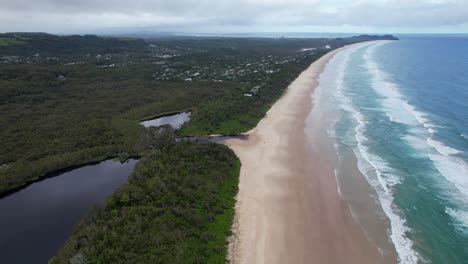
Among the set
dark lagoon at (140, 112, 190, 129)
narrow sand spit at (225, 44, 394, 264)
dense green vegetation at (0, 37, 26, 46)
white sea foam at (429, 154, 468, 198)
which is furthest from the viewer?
dense green vegetation at (0, 37, 26, 46)

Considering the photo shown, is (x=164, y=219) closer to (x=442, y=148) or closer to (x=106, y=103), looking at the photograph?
(x=442, y=148)

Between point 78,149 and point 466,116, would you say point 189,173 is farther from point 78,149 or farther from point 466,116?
point 466,116

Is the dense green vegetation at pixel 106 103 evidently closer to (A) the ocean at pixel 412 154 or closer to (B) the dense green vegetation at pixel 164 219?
(B) the dense green vegetation at pixel 164 219

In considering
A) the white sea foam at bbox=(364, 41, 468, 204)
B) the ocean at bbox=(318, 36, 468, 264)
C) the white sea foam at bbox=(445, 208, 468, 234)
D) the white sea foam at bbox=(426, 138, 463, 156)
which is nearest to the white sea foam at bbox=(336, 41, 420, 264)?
the ocean at bbox=(318, 36, 468, 264)

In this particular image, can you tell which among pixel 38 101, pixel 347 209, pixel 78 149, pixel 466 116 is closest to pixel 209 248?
pixel 347 209

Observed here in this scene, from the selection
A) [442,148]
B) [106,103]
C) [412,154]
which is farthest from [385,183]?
[106,103]

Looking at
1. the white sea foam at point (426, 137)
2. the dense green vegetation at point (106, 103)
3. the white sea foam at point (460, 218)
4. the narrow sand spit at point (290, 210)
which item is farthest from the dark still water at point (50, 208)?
the white sea foam at point (426, 137)

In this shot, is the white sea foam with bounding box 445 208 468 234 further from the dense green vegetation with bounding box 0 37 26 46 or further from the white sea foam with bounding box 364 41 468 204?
the dense green vegetation with bounding box 0 37 26 46
